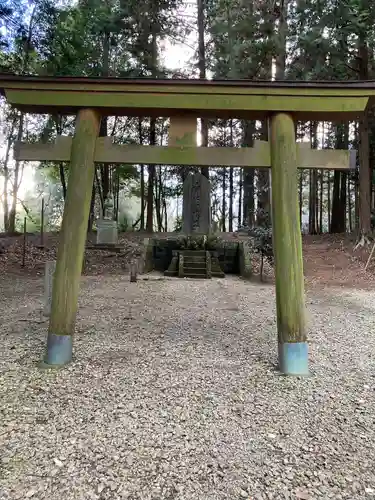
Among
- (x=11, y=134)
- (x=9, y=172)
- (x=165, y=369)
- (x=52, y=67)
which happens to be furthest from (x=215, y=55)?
(x=165, y=369)

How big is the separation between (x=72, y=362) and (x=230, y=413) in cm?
145

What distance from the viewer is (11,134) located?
15.3m

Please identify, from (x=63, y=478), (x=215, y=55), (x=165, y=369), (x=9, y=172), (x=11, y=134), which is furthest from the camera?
(x=9, y=172)

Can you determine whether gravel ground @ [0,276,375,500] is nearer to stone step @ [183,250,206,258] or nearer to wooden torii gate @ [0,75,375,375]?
wooden torii gate @ [0,75,375,375]

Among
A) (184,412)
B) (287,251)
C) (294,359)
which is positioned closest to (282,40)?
(287,251)

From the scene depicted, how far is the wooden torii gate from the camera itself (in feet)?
9.78

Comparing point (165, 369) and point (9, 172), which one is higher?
point (9, 172)

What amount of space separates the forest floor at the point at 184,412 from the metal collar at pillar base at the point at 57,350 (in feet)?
0.35

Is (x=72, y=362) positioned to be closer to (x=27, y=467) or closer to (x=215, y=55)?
(x=27, y=467)

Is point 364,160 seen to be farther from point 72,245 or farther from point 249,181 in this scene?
point 72,245

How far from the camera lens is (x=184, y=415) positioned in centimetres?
228

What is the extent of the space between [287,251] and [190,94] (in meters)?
1.51

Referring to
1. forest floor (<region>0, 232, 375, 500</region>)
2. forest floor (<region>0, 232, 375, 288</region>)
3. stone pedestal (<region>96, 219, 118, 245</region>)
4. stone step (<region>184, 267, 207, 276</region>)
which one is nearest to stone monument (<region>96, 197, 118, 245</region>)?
stone pedestal (<region>96, 219, 118, 245</region>)

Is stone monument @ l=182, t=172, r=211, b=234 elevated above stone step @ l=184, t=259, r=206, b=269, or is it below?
above
